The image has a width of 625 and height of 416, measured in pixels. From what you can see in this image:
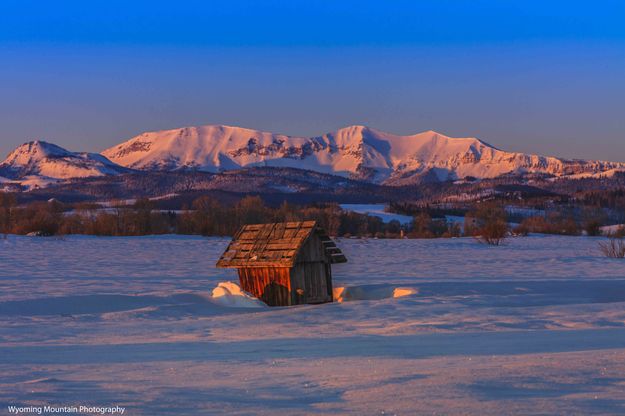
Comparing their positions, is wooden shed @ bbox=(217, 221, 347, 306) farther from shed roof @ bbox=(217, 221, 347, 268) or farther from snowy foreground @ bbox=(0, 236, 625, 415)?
snowy foreground @ bbox=(0, 236, 625, 415)

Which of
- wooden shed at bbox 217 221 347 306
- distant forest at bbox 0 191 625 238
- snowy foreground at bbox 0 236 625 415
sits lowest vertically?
snowy foreground at bbox 0 236 625 415

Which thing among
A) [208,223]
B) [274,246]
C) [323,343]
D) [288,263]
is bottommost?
[323,343]

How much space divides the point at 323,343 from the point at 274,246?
6536mm

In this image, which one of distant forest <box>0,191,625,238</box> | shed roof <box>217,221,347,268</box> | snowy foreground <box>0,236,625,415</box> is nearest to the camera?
snowy foreground <box>0,236,625,415</box>

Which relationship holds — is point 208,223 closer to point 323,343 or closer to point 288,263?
point 288,263

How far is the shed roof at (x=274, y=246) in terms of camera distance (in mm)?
16797

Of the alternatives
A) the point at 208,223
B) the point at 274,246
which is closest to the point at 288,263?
the point at 274,246

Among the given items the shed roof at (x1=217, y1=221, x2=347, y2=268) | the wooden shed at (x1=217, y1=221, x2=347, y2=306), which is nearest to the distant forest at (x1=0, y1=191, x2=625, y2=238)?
the shed roof at (x1=217, y1=221, x2=347, y2=268)

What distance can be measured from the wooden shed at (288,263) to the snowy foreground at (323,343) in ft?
1.83

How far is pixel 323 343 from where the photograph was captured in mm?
10891

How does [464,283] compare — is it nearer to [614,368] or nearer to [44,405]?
[614,368]

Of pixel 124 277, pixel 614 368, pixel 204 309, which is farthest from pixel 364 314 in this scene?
pixel 124 277

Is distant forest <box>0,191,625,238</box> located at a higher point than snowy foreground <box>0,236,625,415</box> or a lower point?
higher

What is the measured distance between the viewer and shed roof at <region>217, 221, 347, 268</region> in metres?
16.8
